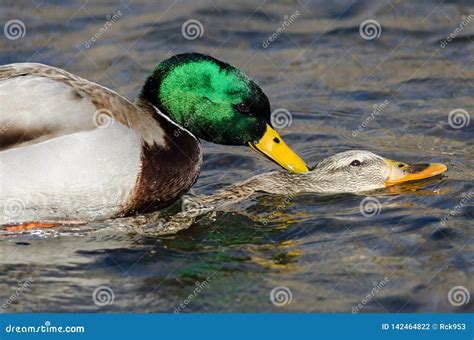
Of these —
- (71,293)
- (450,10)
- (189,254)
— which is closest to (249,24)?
(450,10)

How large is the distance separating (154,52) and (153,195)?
3355 mm

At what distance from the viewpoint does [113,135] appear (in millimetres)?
6844

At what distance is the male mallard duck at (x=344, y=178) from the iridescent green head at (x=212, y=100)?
0.37 metres

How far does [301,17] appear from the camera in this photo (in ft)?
35.4

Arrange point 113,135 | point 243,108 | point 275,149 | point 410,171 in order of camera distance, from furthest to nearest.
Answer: point 410,171 < point 275,149 < point 243,108 < point 113,135

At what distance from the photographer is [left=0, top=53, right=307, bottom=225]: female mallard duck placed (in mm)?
6738

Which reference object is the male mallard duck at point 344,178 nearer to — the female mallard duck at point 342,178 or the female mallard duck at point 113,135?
the female mallard duck at point 342,178

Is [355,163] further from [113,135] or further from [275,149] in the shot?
[113,135]

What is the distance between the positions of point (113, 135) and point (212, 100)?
801 millimetres

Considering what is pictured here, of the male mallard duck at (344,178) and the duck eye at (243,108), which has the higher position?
the duck eye at (243,108)

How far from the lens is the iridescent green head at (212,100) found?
7.21 m

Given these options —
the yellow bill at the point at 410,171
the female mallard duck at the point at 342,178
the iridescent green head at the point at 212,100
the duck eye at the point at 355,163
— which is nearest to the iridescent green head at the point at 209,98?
the iridescent green head at the point at 212,100

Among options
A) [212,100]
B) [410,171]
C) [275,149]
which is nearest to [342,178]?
[410,171]

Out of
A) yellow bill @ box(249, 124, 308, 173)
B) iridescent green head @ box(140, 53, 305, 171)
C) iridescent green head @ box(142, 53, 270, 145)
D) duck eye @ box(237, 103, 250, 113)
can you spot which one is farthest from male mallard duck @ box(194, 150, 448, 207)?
duck eye @ box(237, 103, 250, 113)
